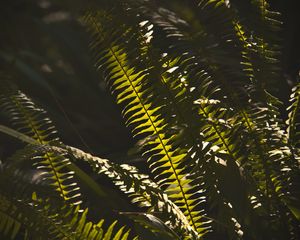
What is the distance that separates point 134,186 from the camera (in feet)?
3.97

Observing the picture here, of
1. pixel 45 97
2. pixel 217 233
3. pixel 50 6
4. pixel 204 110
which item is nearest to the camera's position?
pixel 204 110

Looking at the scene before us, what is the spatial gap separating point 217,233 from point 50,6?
182 centimetres

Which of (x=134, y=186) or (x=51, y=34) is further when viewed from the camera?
(x=51, y=34)

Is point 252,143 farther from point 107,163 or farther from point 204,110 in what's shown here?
point 107,163

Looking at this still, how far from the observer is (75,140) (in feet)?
6.66

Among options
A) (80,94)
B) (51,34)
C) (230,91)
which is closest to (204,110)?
(230,91)

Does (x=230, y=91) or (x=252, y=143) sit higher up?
(x=230, y=91)

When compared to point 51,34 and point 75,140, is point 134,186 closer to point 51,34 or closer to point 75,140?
point 75,140

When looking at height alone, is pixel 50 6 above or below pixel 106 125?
above

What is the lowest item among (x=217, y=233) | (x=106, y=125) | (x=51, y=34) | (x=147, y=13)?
(x=217, y=233)

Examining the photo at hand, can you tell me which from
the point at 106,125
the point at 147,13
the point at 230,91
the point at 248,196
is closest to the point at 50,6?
the point at 106,125

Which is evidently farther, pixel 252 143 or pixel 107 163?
pixel 252 143

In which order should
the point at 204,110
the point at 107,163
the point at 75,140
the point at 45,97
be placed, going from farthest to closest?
the point at 45,97
the point at 75,140
the point at 204,110
the point at 107,163

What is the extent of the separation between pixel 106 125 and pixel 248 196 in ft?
3.19
